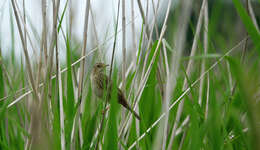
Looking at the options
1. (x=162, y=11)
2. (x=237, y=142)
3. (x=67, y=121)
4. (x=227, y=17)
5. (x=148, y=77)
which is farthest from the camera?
(x=162, y=11)

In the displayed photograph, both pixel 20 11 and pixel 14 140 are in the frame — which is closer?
pixel 14 140

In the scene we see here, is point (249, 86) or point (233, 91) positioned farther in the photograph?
point (233, 91)

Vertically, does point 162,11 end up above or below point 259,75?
above

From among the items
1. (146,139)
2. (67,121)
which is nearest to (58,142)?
(67,121)

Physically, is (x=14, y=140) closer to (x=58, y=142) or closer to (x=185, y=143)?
(x=58, y=142)

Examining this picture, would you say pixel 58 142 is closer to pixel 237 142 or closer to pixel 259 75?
pixel 237 142

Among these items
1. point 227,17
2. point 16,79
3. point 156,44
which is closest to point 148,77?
point 156,44

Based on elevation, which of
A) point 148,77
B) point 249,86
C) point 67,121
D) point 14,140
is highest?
point 249,86

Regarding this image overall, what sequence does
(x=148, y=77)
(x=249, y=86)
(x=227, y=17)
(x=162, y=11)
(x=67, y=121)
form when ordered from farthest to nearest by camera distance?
(x=162, y=11), (x=148, y=77), (x=67, y=121), (x=227, y=17), (x=249, y=86)

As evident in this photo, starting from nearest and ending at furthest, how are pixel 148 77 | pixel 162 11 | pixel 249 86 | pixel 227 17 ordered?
pixel 249 86
pixel 227 17
pixel 148 77
pixel 162 11
